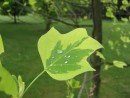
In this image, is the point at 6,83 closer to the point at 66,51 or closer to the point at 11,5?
the point at 66,51

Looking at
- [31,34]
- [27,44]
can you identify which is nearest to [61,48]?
[27,44]

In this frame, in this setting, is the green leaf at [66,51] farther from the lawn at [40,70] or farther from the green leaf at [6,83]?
the lawn at [40,70]

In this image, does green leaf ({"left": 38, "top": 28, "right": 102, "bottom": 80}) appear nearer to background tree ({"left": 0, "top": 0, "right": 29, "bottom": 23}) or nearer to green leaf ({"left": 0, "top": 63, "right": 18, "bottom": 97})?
green leaf ({"left": 0, "top": 63, "right": 18, "bottom": 97})

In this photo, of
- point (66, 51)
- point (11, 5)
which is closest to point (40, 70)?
point (11, 5)

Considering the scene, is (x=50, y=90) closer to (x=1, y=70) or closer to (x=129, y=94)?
(x=129, y=94)

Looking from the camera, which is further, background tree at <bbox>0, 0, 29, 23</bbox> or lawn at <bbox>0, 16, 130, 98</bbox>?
lawn at <bbox>0, 16, 130, 98</bbox>

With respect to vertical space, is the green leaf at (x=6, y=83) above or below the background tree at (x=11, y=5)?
above

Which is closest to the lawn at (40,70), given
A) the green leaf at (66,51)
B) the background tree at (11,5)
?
the background tree at (11,5)

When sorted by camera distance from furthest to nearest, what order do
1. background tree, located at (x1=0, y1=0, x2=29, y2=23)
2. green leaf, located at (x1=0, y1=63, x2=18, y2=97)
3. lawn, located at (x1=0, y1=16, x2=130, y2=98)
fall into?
lawn, located at (x1=0, y1=16, x2=130, y2=98) < background tree, located at (x1=0, y1=0, x2=29, y2=23) < green leaf, located at (x1=0, y1=63, x2=18, y2=97)

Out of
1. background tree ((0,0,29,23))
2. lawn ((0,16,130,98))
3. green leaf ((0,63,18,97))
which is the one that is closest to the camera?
green leaf ((0,63,18,97))

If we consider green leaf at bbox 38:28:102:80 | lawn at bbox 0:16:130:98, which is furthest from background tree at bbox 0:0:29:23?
green leaf at bbox 38:28:102:80
